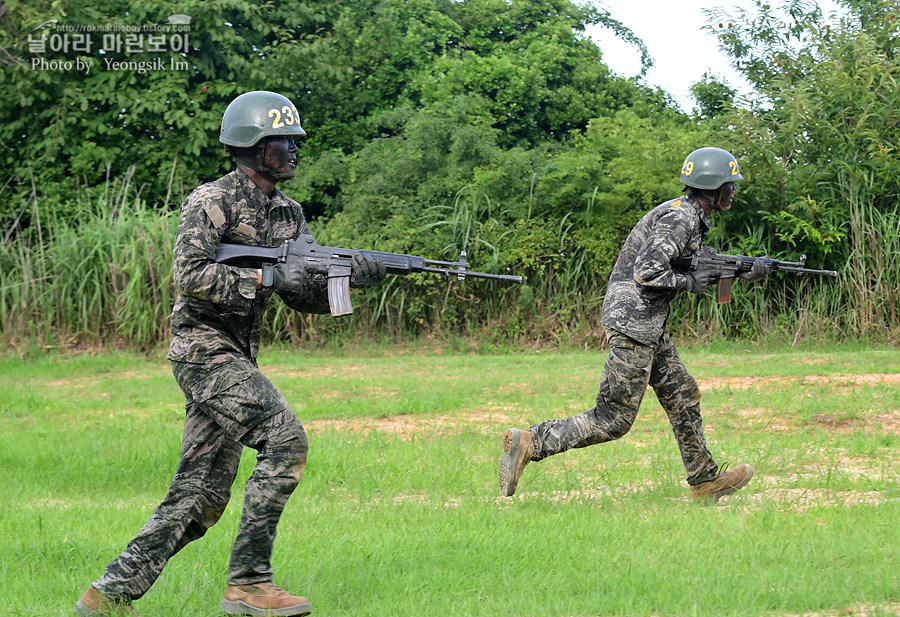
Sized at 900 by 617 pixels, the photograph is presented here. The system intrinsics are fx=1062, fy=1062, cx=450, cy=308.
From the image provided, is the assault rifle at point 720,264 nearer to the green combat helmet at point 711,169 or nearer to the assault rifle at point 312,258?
the green combat helmet at point 711,169

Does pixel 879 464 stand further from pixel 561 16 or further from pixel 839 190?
pixel 561 16

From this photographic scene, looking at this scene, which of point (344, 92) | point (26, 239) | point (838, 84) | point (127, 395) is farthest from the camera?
point (344, 92)

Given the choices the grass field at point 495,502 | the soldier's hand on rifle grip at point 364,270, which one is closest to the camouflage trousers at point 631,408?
the grass field at point 495,502

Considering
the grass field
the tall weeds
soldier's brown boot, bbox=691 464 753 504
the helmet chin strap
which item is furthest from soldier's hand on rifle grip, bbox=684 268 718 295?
the tall weeds

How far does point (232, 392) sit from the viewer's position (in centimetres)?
438

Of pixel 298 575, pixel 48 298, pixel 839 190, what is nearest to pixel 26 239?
pixel 48 298

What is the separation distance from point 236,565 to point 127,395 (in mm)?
7420

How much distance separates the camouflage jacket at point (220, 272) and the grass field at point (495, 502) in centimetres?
116

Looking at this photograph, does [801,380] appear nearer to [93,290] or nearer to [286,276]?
[286,276]

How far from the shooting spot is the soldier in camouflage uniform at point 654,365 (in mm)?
6219

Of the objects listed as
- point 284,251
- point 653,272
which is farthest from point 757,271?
point 284,251

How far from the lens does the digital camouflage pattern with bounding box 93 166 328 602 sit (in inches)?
171

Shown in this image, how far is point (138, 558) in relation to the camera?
4340 mm

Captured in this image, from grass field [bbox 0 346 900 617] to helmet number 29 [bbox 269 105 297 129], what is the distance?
2072mm
